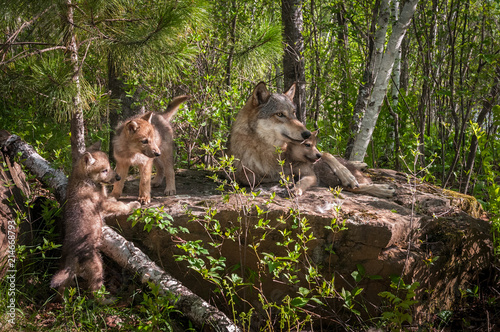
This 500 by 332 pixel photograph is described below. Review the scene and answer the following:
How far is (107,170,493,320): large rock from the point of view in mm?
3965

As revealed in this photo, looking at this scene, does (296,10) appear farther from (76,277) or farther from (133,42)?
(76,277)

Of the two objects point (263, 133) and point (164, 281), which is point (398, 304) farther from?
point (263, 133)

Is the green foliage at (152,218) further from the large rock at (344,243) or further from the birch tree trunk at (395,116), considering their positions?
the birch tree trunk at (395,116)

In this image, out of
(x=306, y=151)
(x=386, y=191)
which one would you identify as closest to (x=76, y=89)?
(x=306, y=151)

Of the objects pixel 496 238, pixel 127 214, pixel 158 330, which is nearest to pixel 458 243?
pixel 496 238

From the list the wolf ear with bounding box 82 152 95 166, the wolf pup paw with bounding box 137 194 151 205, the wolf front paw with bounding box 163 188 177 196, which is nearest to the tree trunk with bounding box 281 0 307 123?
the wolf front paw with bounding box 163 188 177 196

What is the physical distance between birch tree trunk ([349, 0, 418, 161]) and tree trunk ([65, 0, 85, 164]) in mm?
4155

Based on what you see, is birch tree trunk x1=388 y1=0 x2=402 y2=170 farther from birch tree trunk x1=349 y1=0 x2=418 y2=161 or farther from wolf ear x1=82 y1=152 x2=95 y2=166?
wolf ear x1=82 y1=152 x2=95 y2=166

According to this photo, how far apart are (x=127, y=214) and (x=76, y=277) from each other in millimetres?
799

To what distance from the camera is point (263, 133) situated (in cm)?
532

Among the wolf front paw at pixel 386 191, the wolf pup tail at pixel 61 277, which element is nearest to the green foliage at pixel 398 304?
the wolf front paw at pixel 386 191

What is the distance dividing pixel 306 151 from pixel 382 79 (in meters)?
2.06

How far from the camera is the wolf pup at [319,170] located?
16.9ft

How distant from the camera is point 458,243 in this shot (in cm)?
437
